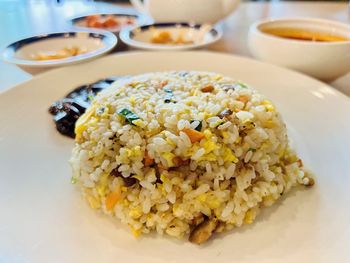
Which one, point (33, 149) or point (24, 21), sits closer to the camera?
point (33, 149)

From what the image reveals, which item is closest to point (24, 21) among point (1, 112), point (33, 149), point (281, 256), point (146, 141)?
point (1, 112)

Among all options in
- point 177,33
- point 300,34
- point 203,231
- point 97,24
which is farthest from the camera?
point 97,24

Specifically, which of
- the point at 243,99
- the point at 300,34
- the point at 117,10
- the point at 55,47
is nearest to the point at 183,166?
the point at 243,99

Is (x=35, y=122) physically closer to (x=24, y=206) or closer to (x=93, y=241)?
(x=24, y=206)

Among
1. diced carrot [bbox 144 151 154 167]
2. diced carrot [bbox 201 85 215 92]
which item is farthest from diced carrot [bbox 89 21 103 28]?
diced carrot [bbox 144 151 154 167]

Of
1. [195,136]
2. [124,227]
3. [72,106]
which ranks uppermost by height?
[195,136]

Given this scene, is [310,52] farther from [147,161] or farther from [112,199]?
[112,199]

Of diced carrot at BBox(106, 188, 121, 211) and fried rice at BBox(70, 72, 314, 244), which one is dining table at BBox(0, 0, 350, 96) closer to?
fried rice at BBox(70, 72, 314, 244)
